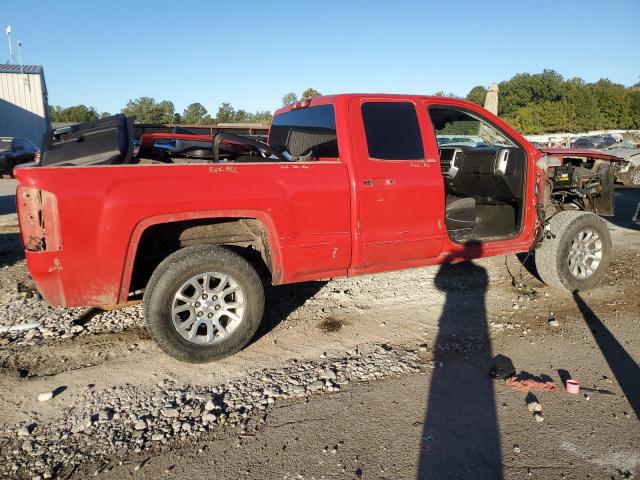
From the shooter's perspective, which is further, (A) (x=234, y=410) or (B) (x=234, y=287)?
(B) (x=234, y=287)

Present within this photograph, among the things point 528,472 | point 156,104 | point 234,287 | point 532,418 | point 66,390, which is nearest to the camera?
point 528,472

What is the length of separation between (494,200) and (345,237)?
2.45 m

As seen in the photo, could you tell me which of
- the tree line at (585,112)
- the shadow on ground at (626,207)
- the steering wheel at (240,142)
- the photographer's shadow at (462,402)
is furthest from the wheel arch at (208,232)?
the tree line at (585,112)

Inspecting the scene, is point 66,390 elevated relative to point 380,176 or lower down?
lower down

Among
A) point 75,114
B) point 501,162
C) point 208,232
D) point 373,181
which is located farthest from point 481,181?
point 75,114

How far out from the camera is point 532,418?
9.35ft

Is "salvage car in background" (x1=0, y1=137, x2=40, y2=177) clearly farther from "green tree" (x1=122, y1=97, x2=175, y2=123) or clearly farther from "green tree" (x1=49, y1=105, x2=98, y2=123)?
"green tree" (x1=49, y1=105, x2=98, y2=123)

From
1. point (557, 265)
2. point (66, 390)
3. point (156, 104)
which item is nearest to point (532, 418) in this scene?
point (557, 265)

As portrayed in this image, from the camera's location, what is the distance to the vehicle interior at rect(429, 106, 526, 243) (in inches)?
193

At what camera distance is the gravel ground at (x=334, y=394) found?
249 cm

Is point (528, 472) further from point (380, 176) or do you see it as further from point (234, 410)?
point (380, 176)

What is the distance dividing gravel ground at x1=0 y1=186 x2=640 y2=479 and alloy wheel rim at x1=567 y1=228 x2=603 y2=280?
35 cm

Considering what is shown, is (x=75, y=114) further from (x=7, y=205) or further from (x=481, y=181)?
(x=481, y=181)

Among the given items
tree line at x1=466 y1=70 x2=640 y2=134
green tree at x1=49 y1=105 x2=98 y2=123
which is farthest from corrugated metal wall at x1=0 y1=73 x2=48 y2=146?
tree line at x1=466 y1=70 x2=640 y2=134
